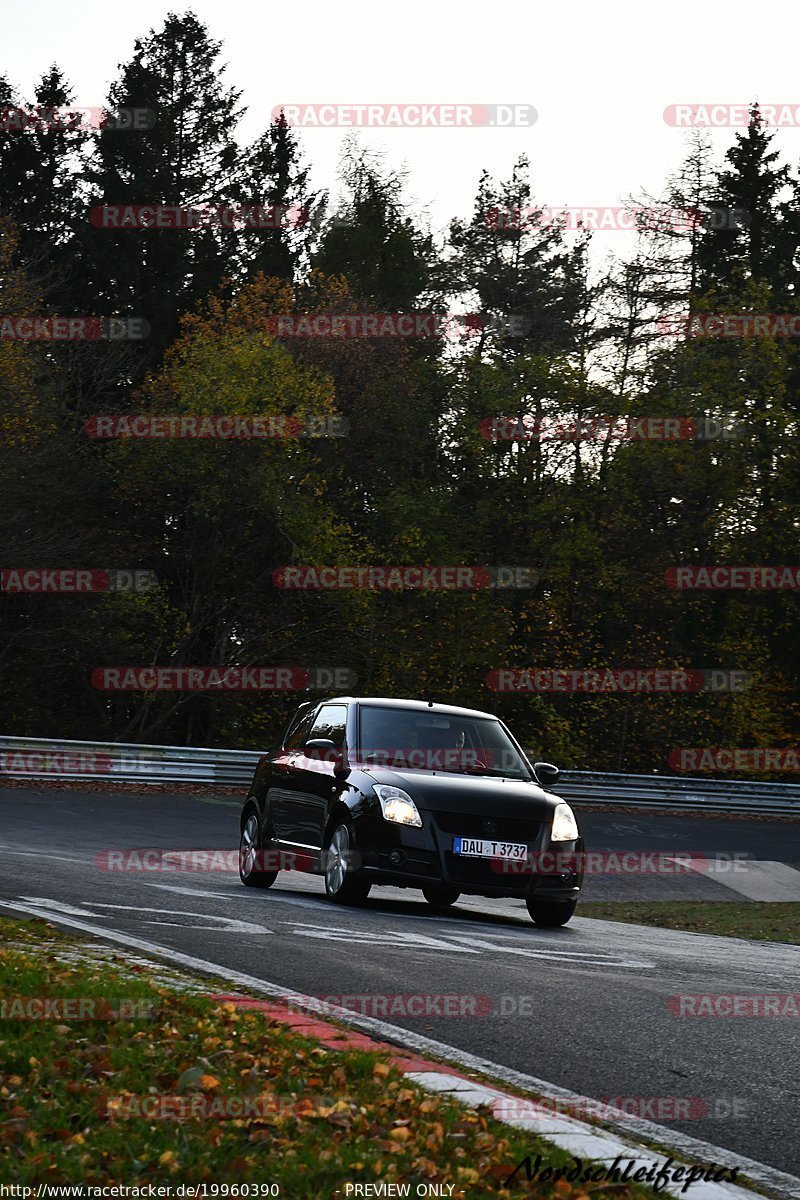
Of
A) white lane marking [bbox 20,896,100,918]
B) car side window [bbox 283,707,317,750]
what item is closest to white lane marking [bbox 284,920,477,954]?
white lane marking [bbox 20,896,100,918]

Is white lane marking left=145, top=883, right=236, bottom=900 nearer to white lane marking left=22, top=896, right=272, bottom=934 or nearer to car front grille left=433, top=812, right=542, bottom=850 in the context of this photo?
white lane marking left=22, top=896, right=272, bottom=934

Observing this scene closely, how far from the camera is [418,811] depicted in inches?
487

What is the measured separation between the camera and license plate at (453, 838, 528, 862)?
1234 centimetres

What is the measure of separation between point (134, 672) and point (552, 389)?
13.3m

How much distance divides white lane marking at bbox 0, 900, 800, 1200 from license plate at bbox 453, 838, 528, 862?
10.9 feet

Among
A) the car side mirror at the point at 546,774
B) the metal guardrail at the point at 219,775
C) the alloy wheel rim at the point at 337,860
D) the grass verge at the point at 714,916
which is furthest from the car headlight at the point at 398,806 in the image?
the metal guardrail at the point at 219,775

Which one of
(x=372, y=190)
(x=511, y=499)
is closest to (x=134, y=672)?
(x=511, y=499)

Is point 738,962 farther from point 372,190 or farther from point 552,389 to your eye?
point 372,190

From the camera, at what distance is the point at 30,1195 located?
13.5 ft

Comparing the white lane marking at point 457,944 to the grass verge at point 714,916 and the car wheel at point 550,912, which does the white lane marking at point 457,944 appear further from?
the grass verge at point 714,916

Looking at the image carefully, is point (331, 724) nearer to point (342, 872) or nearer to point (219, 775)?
point (342, 872)

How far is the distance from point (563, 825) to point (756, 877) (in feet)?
31.1

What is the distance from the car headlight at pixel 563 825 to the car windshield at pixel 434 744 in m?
0.60

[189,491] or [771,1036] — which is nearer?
[771,1036]
